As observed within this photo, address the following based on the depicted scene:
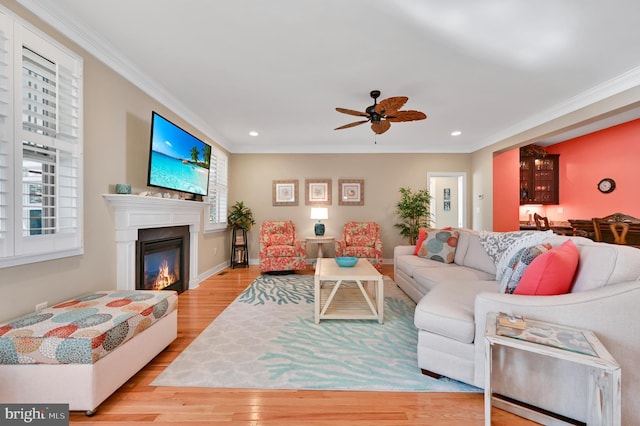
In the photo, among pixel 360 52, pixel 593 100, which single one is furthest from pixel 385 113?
pixel 593 100

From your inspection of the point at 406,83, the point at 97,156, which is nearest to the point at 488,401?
the point at 406,83

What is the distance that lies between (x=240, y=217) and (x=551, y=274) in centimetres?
479

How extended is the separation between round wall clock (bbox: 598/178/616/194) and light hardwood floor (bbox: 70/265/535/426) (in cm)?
604

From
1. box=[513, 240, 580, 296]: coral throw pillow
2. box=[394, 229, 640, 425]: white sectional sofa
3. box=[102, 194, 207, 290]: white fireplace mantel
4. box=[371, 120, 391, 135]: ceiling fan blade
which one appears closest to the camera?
box=[394, 229, 640, 425]: white sectional sofa

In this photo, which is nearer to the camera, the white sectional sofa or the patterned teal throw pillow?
the white sectional sofa

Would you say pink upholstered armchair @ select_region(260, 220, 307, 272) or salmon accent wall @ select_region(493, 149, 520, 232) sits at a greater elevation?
salmon accent wall @ select_region(493, 149, 520, 232)

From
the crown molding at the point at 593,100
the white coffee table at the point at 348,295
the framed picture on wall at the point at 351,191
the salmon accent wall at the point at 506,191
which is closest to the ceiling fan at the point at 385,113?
the white coffee table at the point at 348,295

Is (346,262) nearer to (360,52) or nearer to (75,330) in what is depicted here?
(360,52)

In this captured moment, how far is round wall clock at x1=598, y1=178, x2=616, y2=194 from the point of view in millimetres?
5116

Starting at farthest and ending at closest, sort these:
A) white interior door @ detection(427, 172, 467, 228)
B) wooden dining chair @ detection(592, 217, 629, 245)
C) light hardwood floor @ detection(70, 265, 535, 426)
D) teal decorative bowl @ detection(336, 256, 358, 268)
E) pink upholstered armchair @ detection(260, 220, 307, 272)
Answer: white interior door @ detection(427, 172, 467, 228)
pink upholstered armchair @ detection(260, 220, 307, 272)
wooden dining chair @ detection(592, 217, 629, 245)
teal decorative bowl @ detection(336, 256, 358, 268)
light hardwood floor @ detection(70, 265, 535, 426)

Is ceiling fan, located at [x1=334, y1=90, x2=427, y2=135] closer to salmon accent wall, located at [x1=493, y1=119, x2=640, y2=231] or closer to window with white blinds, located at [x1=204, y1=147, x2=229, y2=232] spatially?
window with white blinds, located at [x1=204, y1=147, x2=229, y2=232]

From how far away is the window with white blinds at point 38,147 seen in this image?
5.33 feet

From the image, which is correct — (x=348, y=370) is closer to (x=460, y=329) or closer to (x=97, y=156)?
(x=460, y=329)

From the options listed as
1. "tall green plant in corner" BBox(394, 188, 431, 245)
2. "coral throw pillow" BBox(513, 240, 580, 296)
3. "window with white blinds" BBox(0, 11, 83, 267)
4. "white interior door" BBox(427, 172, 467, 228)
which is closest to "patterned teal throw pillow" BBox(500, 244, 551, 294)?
"coral throw pillow" BBox(513, 240, 580, 296)
